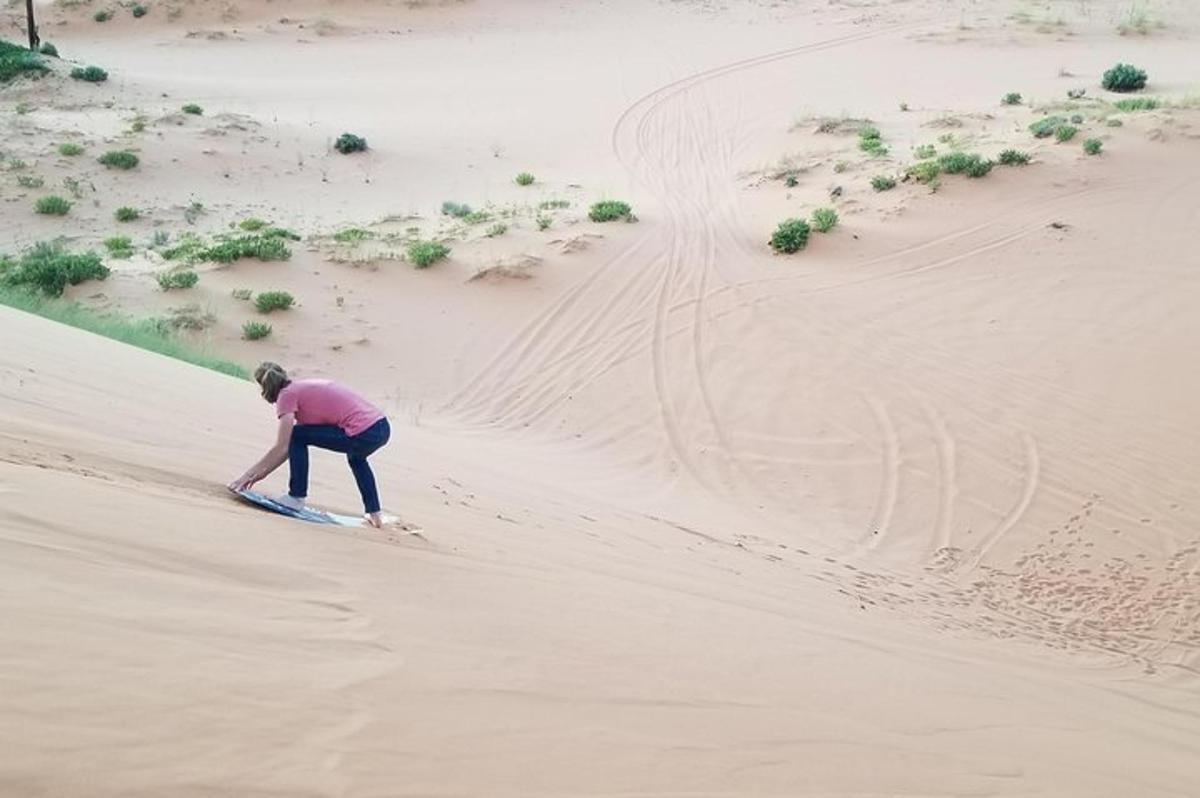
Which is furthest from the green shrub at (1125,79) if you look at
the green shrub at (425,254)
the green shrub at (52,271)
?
the green shrub at (52,271)

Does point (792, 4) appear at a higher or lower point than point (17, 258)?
higher

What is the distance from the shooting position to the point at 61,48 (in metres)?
31.6

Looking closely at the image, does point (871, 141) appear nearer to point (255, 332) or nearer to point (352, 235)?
point (352, 235)

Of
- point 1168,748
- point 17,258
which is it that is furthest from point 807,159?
point 1168,748

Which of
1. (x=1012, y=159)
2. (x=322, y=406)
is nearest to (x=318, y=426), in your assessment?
(x=322, y=406)

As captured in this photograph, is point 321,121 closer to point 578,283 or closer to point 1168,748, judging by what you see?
point 578,283

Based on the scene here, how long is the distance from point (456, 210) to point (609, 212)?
2806mm

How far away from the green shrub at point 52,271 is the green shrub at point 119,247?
1094 millimetres

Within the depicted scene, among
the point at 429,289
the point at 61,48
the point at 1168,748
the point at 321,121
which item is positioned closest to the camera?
the point at 1168,748

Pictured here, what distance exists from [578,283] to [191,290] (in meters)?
4.69

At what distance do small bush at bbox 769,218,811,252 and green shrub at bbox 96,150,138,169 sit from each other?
1142 centimetres

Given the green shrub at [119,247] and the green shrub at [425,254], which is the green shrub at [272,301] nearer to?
the green shrub at [425,254]

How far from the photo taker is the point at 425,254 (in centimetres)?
1355

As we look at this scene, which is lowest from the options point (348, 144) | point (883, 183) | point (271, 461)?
point (348, 144)
